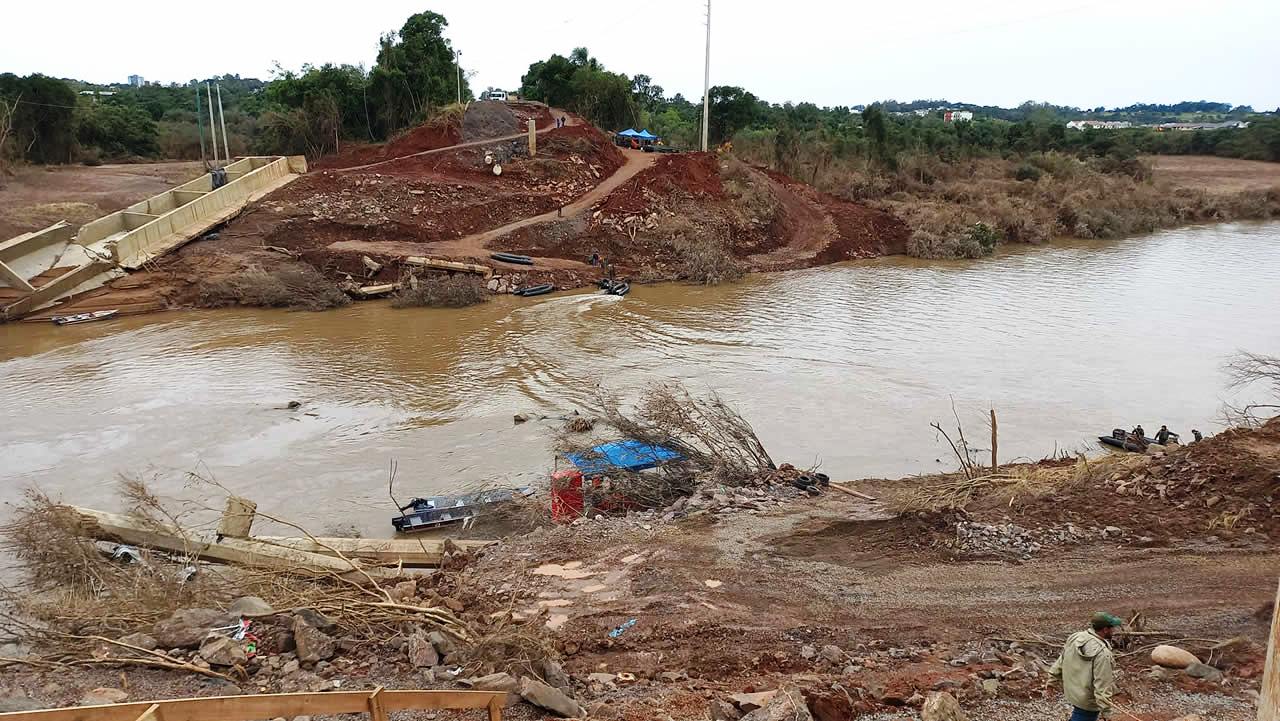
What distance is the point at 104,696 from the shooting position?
18.2ft

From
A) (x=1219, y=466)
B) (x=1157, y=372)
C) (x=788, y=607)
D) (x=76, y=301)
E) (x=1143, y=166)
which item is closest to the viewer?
(x=788, y=607)

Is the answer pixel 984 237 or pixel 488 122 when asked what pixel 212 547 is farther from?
pixel 984 237

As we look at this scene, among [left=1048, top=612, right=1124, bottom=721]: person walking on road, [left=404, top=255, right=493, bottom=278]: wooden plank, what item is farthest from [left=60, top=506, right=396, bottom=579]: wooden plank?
[left=404, top=255, right=493, bottom=278]: wooden plank

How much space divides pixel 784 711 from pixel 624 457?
6365 mm

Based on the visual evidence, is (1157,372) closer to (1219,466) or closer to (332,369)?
(1219,466)

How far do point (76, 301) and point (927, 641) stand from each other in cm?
2343

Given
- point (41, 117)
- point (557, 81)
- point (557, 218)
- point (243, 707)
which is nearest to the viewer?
point (243, 707)

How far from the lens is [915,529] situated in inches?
342

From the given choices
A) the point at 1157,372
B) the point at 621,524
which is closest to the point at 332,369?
the point at 621,524

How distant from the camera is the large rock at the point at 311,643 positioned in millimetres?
6090

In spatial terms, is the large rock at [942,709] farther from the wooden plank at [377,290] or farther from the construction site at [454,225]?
the wooden plank at [377,290]

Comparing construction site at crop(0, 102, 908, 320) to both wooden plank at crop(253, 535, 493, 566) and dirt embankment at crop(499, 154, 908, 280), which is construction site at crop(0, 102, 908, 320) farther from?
wooden plank at crop(253, 535, 493, 566)

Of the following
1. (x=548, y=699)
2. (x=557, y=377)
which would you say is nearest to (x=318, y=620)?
(x=548, y=699)

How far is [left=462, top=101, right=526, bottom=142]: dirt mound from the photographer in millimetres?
34750
